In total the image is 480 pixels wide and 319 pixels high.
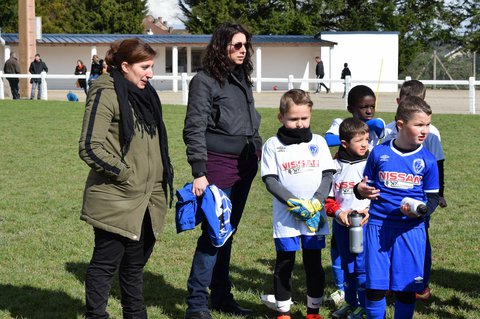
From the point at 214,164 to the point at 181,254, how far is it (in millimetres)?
2301

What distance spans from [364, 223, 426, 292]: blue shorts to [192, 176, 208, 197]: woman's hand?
1114mm

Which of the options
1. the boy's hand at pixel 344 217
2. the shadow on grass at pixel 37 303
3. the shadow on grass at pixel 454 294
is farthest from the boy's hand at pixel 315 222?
the shadow on grass at pixel 37 303

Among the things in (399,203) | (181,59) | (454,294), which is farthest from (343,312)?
(181,59)

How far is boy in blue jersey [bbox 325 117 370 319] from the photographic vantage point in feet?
18.3

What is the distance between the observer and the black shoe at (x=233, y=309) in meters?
5.79

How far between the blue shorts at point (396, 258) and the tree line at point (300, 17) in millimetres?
50638

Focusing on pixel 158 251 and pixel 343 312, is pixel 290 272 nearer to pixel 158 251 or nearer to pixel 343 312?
pixel 343 312

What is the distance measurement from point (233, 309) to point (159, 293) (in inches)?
30.2

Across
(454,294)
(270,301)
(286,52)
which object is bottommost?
(454,294)

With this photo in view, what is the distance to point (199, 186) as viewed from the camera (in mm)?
5227

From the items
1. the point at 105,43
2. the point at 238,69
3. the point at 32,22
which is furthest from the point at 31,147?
the point at 105,43

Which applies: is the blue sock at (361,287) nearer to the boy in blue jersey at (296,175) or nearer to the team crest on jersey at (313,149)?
the boy in blue jersey at (296,175)

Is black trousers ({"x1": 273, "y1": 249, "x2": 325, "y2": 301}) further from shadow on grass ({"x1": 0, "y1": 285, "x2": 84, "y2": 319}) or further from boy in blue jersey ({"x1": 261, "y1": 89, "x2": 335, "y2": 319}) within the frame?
shadow on grass ({"x1": 0, "y1": 285, "x2": 84, "y2": 319})

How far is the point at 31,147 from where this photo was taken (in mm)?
15789
